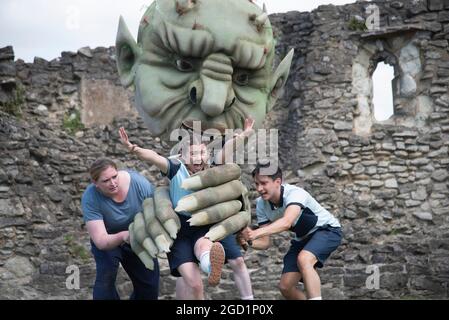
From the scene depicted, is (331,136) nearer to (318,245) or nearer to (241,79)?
(318,245)

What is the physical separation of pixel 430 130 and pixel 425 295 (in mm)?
3049

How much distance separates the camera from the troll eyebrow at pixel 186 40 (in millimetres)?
4621

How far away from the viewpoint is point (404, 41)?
1130cm

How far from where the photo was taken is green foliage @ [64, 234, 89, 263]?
28.8 feet

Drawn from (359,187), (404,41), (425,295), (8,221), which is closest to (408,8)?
(404,41)

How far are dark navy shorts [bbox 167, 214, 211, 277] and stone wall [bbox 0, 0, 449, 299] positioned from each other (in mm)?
4480

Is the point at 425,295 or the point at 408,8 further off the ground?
the point at 408,8

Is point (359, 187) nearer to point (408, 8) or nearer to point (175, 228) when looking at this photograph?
point (408, 8)

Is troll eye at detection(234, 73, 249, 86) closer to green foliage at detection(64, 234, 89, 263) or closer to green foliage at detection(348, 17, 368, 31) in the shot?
green foliage at detection(64, 234, 89, 263)

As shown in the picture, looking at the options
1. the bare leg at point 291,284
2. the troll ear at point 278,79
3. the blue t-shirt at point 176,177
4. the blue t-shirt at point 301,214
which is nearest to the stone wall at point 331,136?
the bare leg at point 291,284

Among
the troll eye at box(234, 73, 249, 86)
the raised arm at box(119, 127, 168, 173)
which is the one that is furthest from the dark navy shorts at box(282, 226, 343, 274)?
the raised arm at box(119, 127, 168, 173)

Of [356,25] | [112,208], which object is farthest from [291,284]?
[356,25]

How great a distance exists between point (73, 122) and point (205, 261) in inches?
310
